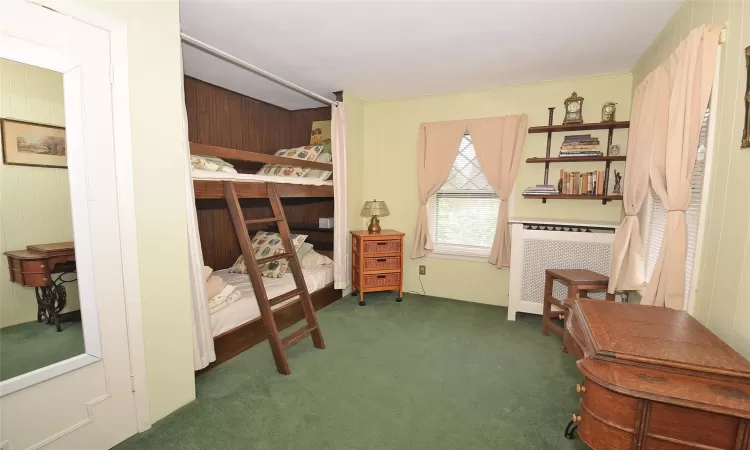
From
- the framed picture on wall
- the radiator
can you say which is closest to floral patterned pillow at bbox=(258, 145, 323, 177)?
the framed picture on wall

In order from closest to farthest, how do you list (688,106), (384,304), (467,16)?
1. (688,106)
2. (467,16)
3. (384,304)

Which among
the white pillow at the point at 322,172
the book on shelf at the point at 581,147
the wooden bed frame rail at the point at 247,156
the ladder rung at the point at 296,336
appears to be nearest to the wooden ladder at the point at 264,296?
the ladder rung at the point at 296,336

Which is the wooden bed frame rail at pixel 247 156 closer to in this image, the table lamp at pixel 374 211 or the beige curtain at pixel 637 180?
the table lamp at pixel 374 211

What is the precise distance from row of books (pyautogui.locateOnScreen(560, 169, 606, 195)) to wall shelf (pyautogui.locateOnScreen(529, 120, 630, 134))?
41 centimetres

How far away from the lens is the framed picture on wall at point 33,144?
1.34 metres

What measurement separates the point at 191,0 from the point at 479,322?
3.36m

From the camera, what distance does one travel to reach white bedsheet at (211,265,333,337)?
245 cm

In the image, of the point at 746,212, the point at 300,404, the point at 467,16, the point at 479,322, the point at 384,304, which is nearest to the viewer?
the point at 746,212

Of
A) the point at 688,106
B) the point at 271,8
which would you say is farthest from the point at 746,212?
the point at 271,8

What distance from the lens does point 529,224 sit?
3.27m

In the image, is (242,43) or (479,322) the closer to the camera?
(242,43)

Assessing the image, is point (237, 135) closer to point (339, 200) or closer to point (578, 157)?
point (339, 200)

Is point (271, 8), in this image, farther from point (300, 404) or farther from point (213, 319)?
point (300, 404)

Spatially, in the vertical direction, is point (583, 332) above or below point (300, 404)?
above
